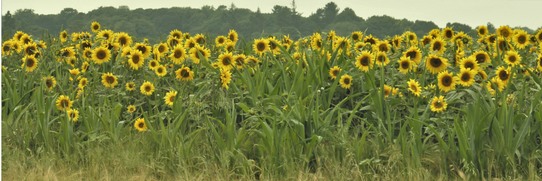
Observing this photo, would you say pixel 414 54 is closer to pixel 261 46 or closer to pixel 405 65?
pixel 405 65

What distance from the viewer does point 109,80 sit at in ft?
24.1

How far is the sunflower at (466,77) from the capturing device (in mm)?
6367

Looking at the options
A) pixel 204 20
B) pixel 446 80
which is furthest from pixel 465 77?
pixel 204 20

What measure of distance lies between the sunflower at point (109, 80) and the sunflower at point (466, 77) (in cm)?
298

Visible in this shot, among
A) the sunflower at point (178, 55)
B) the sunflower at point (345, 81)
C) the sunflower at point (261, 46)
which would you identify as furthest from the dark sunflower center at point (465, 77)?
the sunflower at point (178, 55)

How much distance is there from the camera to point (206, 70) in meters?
7.65

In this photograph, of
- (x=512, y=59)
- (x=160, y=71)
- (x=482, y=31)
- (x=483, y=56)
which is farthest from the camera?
(x=482, y=31)

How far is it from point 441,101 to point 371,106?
588 mm

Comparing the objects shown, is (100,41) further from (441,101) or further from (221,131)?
(441,101)

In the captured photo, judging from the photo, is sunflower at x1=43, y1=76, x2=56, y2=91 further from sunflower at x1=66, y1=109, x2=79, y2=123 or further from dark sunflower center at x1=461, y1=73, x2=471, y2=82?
dark sunflower center at x1=461, y1=73, x2=471, y2=82

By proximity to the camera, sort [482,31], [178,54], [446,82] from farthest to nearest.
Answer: [482,31] → [178,54] → [446,82]

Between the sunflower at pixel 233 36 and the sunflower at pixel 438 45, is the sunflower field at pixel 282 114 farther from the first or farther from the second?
the sunflower at pixel 233 36

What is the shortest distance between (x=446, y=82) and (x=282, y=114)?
4.47 feet

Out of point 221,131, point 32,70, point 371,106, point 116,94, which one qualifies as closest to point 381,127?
point 371,106
